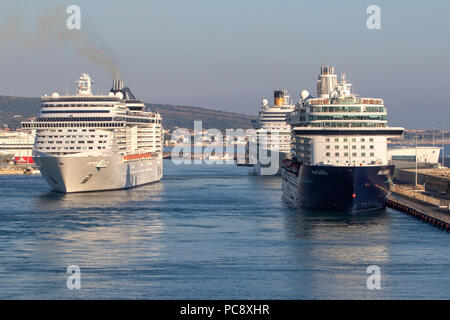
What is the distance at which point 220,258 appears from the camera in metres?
43.1

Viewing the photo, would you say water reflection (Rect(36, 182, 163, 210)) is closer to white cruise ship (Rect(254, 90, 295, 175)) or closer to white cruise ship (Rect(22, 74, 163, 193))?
white cruise ship (Rect(22, 74, 163, 193))

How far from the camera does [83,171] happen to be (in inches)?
3118

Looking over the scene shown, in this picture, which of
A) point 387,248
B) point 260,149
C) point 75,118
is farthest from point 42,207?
point 260,149

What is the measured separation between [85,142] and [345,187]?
30.6 meters

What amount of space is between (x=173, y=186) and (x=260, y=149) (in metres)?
30.6

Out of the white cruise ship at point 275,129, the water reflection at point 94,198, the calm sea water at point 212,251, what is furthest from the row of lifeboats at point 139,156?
the white cruise ship at point 275,129

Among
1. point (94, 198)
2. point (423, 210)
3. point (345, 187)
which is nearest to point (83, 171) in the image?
point (94, 198)

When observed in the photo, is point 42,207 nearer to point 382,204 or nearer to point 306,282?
point 382,204

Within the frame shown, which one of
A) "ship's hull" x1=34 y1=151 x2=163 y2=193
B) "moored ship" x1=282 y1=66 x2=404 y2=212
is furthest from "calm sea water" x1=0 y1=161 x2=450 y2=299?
"ship's hull" x1=34 y1=151 x2=163 y2=193

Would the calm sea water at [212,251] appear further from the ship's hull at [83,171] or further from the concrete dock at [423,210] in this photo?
the ship's hull at [83,171]

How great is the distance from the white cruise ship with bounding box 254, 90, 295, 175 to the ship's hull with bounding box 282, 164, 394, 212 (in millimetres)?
58753

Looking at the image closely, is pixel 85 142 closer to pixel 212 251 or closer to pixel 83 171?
pixel 83 171

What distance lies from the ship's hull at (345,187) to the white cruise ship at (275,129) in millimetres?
58753

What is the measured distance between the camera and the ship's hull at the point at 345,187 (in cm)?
5910
